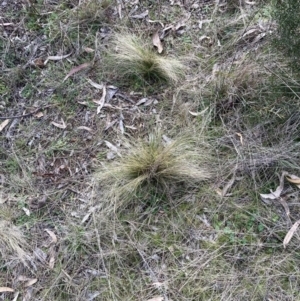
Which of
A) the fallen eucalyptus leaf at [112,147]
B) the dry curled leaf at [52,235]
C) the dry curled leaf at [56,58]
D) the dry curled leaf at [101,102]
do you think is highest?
the dry curled leaf at [56,58]

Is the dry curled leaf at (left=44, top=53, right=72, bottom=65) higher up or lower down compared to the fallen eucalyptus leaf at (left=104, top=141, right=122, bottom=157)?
higher up

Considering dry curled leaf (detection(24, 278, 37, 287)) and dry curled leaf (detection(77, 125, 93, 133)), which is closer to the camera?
dry curled leaf (detection(24, 278, 37, 287))

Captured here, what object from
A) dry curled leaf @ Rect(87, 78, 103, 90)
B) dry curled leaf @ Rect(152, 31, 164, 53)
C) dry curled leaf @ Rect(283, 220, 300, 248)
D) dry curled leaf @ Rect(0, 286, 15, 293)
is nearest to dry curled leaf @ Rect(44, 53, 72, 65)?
dry curled leaf @ Rect(87, 78, 103, 90)

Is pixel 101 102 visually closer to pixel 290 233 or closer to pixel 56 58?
pixel 56 58

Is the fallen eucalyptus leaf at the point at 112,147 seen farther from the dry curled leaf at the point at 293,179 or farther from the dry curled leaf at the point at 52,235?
the dry curled leaf at the point at 293,179

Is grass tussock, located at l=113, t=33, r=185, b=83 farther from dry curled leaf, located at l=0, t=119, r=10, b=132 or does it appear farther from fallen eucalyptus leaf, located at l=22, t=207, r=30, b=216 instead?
fallen eucalyptus leaf, located at l=22, t=207, r=30, b=216

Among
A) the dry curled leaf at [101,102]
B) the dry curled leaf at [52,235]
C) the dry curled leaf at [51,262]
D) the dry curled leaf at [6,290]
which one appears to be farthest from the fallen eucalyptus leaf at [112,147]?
the dry curled leaf at [6,290]

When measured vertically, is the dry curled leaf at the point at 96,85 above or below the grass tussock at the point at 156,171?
above
